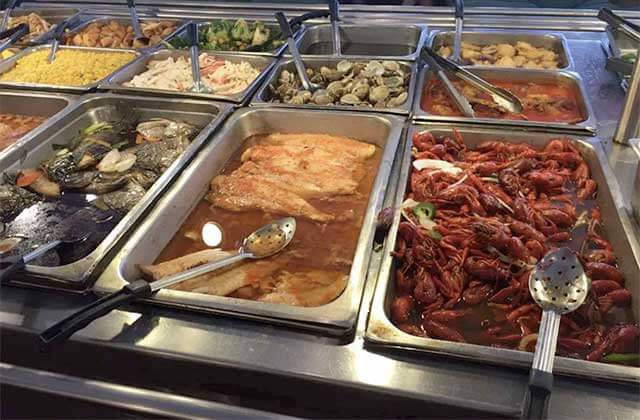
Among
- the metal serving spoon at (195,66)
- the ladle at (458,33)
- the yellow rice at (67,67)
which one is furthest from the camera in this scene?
the ladle at (458,33)

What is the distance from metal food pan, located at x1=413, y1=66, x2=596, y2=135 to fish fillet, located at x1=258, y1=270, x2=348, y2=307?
1.04m

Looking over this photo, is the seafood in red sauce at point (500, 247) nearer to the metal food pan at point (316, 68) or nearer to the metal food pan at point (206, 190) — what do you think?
the metal food pan at point (206, 190)

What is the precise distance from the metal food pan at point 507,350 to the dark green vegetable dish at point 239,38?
1.47 meters

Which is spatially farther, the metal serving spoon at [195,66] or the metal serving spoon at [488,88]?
the metal serving spoon at [195,66]

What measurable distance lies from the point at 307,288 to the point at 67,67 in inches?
90.4

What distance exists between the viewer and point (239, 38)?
11.3 feet

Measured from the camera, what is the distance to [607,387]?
123 cm

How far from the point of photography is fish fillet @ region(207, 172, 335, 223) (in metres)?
2.06

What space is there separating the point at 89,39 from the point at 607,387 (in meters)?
3.53

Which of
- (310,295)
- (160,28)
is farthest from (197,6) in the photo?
(310,295)

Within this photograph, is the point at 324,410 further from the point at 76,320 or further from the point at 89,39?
the point at 89,39

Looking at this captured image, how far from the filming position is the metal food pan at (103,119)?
1566 millimetres

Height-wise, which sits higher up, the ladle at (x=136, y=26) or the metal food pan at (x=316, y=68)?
the ladle at (x=136, y=26)

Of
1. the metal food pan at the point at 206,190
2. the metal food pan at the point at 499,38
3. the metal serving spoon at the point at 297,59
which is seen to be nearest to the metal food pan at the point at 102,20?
the metal serving spoon at the point at 297,59
